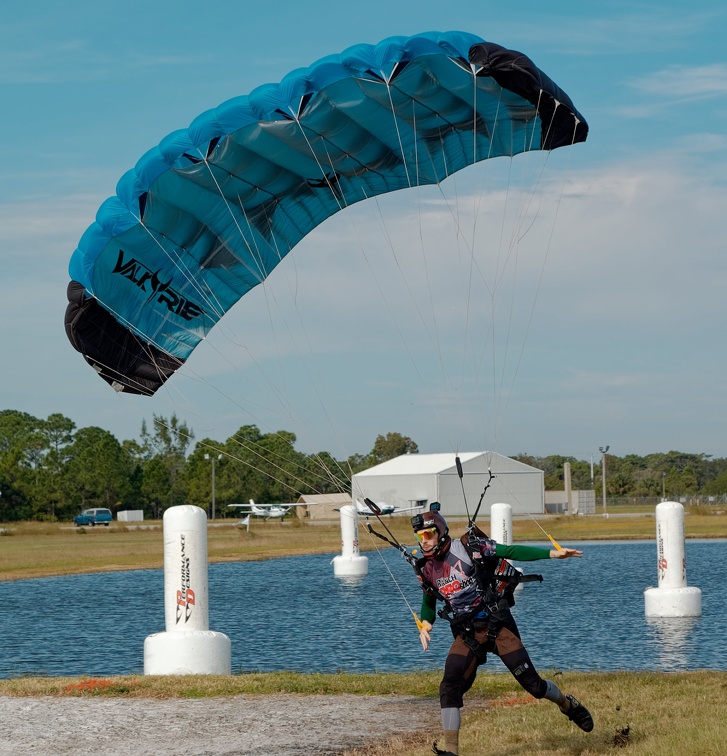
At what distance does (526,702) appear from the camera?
37.8 ft

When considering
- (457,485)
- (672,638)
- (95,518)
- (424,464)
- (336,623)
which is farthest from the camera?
(424,464)

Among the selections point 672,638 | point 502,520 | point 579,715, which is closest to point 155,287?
point 579,715

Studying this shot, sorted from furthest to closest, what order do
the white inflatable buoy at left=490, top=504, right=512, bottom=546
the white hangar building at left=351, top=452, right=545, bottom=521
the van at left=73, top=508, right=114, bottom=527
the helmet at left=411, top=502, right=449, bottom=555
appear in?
the white hangar building at left=351, top=452, right=545, bottom=521
the van at left=73, top=508, right=114, bottom=527
the white inflatable buoy at left=490, top=504, right=512, bottom=546
the helmet at left=411, top=502, right=449, bottom=555

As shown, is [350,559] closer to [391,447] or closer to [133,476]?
[133,476]

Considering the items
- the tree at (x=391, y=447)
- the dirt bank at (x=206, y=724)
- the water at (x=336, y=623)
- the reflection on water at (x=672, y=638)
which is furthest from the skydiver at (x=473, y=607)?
the tree at (x=391, y=447)

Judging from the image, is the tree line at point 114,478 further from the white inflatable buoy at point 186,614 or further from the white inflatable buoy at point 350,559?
the white inflatable buoy at point 186,614

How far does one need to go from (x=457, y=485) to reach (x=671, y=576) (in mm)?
72544

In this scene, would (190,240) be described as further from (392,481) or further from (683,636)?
(392,481)

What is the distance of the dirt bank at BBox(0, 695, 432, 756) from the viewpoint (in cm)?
976

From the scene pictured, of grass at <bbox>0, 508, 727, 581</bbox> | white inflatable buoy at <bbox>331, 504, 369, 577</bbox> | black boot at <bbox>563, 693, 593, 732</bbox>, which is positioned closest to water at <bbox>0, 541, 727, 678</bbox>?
white inflatable buoy at <bbox>331, 504, 369, 577</bbox>

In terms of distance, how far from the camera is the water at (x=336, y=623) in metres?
18.8

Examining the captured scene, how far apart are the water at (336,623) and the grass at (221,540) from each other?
16.1 ft

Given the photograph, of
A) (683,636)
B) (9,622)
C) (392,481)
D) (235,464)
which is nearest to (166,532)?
(683,636)

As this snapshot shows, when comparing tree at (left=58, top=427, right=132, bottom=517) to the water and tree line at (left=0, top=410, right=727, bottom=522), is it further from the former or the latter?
the water
